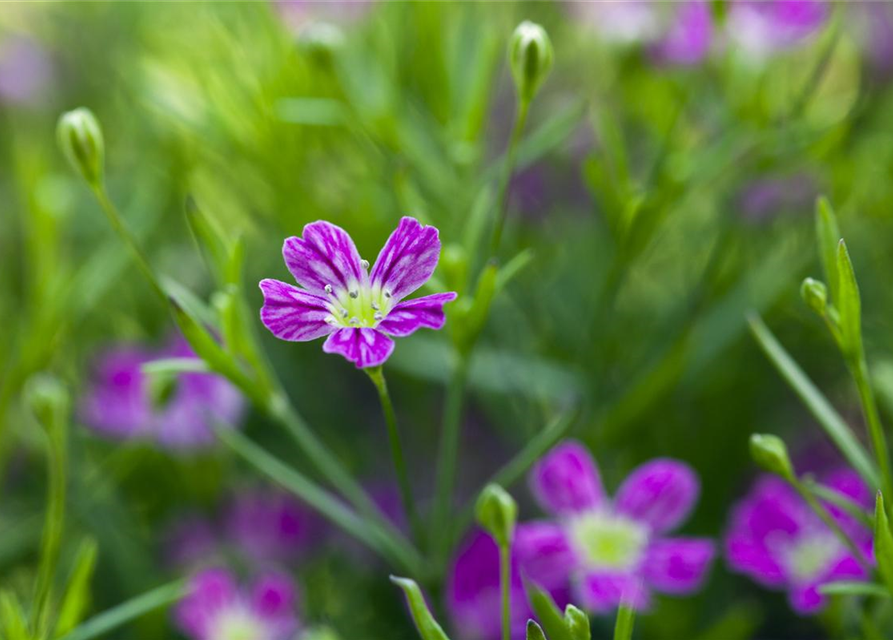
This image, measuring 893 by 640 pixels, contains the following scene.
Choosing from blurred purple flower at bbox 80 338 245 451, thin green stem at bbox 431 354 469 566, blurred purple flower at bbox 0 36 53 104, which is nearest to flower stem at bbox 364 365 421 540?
thin green stem at bbox 431 354 469 566

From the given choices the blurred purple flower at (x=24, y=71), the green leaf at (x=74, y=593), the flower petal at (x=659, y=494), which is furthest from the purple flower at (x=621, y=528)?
the blurred purple flower at (x=24, y=71)

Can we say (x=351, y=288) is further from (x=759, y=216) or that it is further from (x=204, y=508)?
(x=759, y=216)

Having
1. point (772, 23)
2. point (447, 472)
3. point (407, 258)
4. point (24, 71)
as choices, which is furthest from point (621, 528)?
point (24, 71)

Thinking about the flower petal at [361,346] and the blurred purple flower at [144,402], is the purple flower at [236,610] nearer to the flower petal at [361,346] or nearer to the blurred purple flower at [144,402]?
the blurred purple flower at [144,402]

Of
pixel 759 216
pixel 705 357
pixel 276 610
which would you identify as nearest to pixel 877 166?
pixel 759 216

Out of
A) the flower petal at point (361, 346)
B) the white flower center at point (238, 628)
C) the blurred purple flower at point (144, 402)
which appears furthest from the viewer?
the blurred purple flower at point (144, 402)

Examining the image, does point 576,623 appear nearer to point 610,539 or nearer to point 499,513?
point 499,513
